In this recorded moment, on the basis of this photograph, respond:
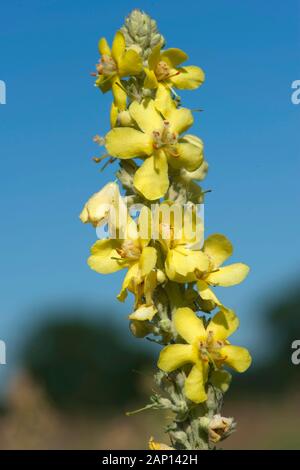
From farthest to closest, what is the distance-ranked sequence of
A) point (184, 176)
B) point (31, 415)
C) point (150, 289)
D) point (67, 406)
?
point (67, 406) → point (31, 415) → point (184, 176) → point (150, 289)

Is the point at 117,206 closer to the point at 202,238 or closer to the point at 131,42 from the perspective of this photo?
the point at 202,238

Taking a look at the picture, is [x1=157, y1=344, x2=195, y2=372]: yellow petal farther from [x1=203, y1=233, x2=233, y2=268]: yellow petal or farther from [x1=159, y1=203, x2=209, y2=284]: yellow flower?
[x1=203, y1=233, x2=233, y2=268]: yellow petal

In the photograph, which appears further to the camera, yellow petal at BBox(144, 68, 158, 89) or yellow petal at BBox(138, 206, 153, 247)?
yellow petal at BBox(144, 68, 158, 89)

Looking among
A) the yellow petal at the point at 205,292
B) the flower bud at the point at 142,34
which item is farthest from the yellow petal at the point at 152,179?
the flower bud at the point at 142,34

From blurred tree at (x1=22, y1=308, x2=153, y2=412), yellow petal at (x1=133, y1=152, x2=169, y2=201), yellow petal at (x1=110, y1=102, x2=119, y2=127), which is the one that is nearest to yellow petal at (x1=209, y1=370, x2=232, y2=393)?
yellow petal at (x1=133, y1=152, x2=169, y2=201)

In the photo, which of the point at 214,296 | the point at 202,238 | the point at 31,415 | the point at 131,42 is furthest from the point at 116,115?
the point at 31,415

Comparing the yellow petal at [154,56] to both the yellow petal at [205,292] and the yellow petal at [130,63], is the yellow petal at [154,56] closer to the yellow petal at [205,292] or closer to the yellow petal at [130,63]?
the yellow petal at [130,63]
